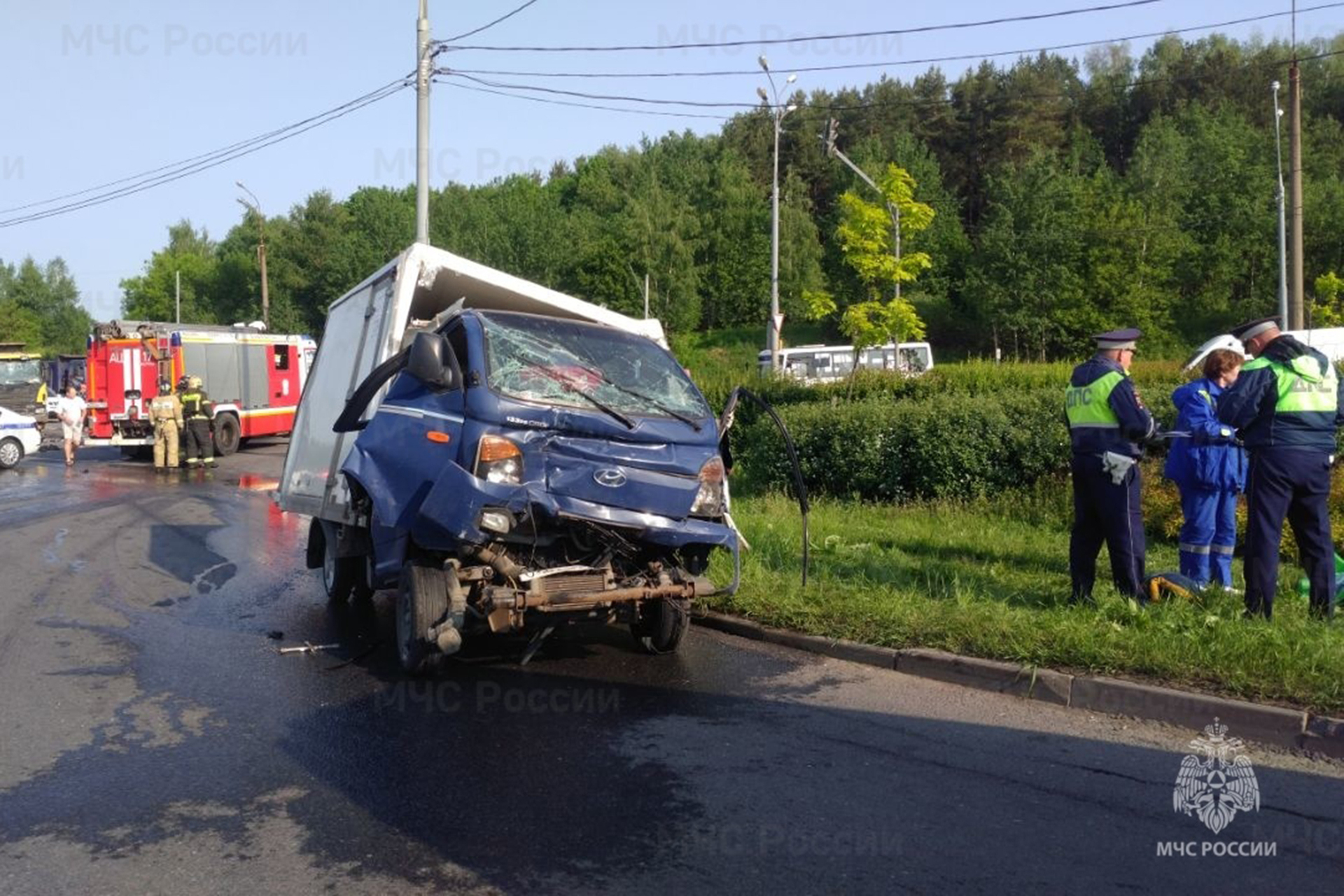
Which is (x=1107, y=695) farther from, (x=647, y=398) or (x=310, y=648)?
(x=310, y=648)

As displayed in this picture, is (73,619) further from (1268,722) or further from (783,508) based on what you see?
(1268,722)

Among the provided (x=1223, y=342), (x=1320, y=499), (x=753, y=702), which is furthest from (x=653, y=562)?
(x=1223, y=342)

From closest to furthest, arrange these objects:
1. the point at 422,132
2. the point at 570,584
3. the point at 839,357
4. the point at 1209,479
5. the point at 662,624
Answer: the point at 570,584 < the point at 662,624 < the point at 1209,479 < the point at 422,132 < the point at 839,357

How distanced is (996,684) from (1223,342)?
377 cm

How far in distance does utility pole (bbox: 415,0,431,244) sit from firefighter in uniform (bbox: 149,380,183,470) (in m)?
7.34

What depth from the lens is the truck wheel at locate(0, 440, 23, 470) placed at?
24.2 m

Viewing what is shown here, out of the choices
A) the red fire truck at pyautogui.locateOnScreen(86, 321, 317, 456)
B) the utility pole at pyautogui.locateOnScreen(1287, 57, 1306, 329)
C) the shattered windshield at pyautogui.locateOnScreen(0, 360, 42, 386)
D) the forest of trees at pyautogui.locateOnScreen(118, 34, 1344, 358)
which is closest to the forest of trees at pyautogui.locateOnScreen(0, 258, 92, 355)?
the forest of trees at pyautogui.locateOnScreen(118, 34, 1344, 358)

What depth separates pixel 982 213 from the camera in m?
70.4

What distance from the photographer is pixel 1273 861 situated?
14.1 ft

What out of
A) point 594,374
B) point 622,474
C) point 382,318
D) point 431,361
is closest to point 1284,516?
point 622,474

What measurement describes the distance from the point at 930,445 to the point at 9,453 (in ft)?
66.6

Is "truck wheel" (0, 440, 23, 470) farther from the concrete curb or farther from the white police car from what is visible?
the concrete curb

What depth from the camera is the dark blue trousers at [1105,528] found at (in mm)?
7422

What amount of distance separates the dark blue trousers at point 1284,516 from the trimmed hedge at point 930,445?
4997 mm
